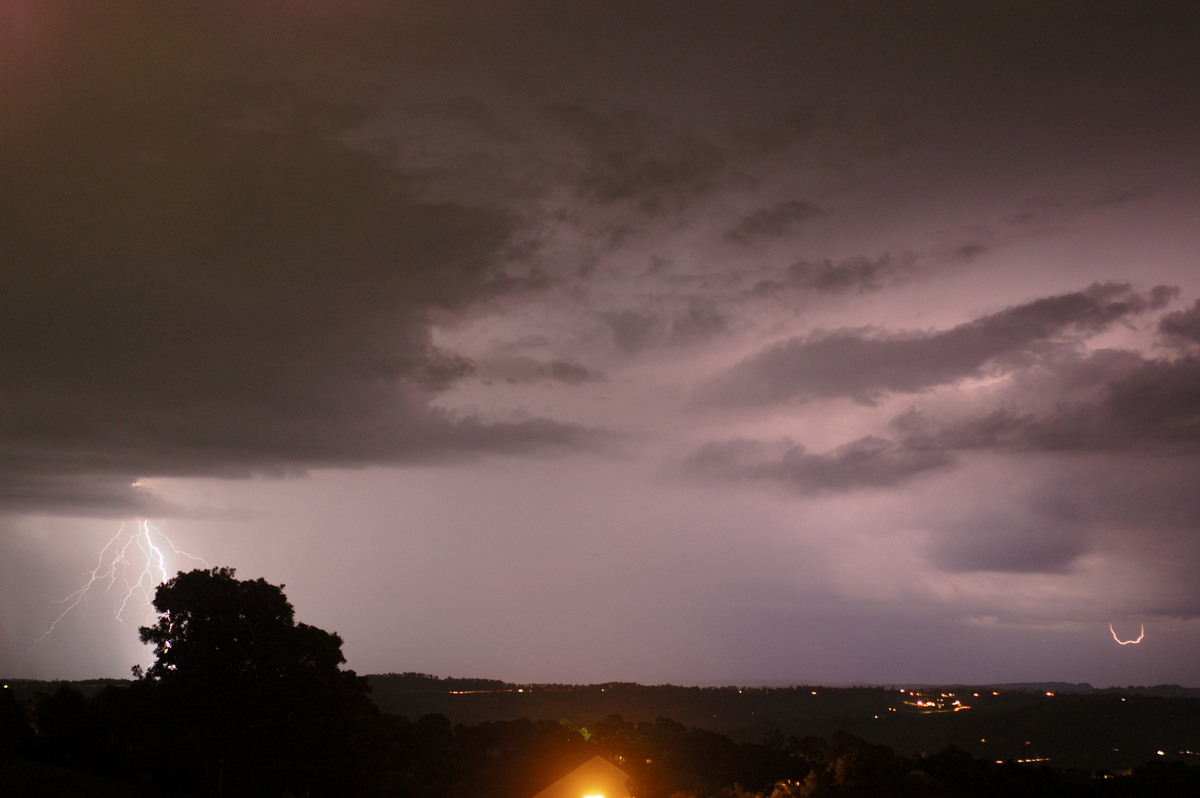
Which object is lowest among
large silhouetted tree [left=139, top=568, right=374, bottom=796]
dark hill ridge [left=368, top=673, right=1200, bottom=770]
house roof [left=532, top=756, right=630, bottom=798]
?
dark hill ridge [left=368, top=673, right=1200, bottom=770]

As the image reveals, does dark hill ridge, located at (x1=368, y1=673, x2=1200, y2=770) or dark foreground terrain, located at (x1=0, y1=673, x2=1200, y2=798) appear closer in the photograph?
dark foreground terrain, located at (x1=0, y1=673, x2=1200, y2=798)

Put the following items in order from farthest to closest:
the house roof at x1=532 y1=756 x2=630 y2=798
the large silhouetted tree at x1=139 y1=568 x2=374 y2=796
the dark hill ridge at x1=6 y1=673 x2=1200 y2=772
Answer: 1. the dark hill ridge at x1=6 y1=673 x2=1200 y2=772
2. the house roof at x1=532 y1=756 x2=630 y2=798
3. the large silhouetted tree at x1=139 y1=568 x2=374 y2=796

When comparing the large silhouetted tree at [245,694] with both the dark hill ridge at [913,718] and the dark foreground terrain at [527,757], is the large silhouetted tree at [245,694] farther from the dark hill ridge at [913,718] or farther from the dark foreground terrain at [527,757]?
the dark hill ridge at [913,718]

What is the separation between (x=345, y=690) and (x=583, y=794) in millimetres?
12152

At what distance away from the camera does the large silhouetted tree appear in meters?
32.7

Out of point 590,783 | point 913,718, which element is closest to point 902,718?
point 913,718

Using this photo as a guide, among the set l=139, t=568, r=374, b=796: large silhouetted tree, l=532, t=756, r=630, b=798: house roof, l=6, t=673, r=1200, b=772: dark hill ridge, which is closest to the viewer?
l=139, t=568, r=374, b=796: large silhouetted tree

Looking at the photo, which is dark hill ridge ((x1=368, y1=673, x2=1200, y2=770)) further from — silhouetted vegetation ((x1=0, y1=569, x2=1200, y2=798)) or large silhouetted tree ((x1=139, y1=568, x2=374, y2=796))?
large silhouetted tree ((x1=139, y1=568, x2=374, y2=796))

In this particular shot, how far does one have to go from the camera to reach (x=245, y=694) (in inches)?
1307

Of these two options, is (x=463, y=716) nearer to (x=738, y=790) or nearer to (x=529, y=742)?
(x=529, y=742)

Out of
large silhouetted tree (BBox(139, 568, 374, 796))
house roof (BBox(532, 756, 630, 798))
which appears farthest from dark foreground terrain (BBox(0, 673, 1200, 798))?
house roof (BBox(532, 756, 630, 798))

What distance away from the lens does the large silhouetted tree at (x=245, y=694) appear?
32719 millimetres

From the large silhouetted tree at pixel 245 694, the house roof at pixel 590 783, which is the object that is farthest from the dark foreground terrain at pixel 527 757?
the house roof at pixel 590 783

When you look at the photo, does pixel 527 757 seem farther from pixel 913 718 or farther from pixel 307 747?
pixel 913 718
